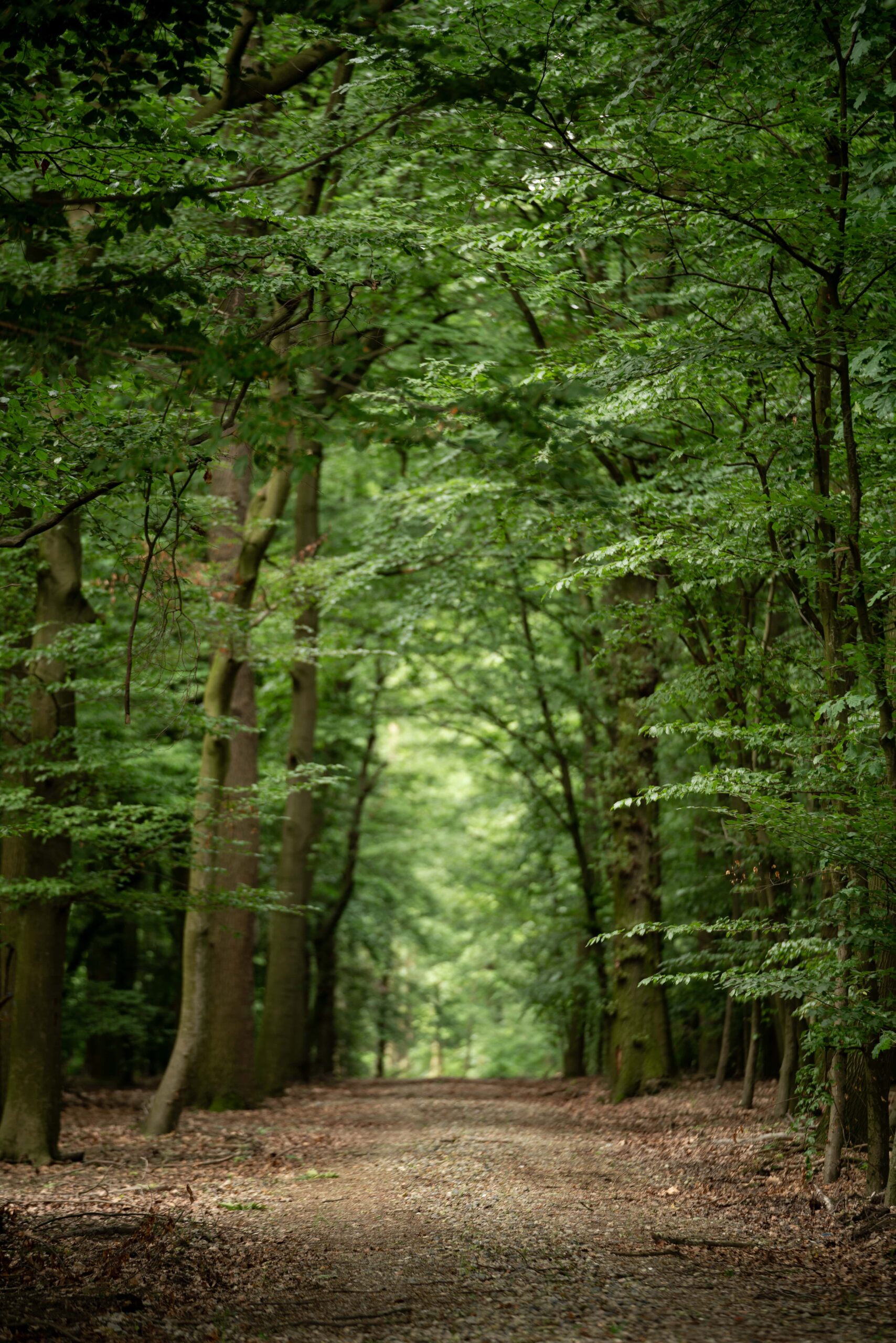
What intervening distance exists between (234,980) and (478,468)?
756cm

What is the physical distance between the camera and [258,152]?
27.7 feet

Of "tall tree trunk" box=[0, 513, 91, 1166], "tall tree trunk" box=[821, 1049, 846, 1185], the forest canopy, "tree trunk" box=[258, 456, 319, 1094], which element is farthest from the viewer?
"tree trunk" box=[258, 456, 319, 1094]

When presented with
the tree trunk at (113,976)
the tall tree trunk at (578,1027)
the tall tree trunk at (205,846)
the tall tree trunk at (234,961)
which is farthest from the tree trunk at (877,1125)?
the tree trunk at (113,976)

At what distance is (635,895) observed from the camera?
14.4m

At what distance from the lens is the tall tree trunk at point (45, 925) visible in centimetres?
956

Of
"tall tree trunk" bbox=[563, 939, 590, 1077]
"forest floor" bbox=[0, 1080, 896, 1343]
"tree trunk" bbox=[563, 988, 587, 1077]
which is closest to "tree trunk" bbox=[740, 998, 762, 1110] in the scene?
"forest floor" bbox=[0, 1080, 896, 1343]

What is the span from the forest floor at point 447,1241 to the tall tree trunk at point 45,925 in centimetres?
48

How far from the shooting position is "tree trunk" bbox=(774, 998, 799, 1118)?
10500 mm

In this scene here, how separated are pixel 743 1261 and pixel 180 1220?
11.9 ft

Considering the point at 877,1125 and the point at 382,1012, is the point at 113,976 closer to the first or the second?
the point at 382,1012

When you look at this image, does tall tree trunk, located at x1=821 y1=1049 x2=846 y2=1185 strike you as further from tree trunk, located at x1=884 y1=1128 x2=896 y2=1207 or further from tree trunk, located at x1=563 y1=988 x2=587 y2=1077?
tree trunk, located at x1=563 y1=988 x2=587 y2=1077

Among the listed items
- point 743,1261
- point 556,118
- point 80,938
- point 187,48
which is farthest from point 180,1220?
point 80,938

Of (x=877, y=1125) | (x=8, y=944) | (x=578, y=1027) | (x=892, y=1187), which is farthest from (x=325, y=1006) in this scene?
(x=892, y=1187)

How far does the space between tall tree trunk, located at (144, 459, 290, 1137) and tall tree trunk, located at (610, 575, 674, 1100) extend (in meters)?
4.91
